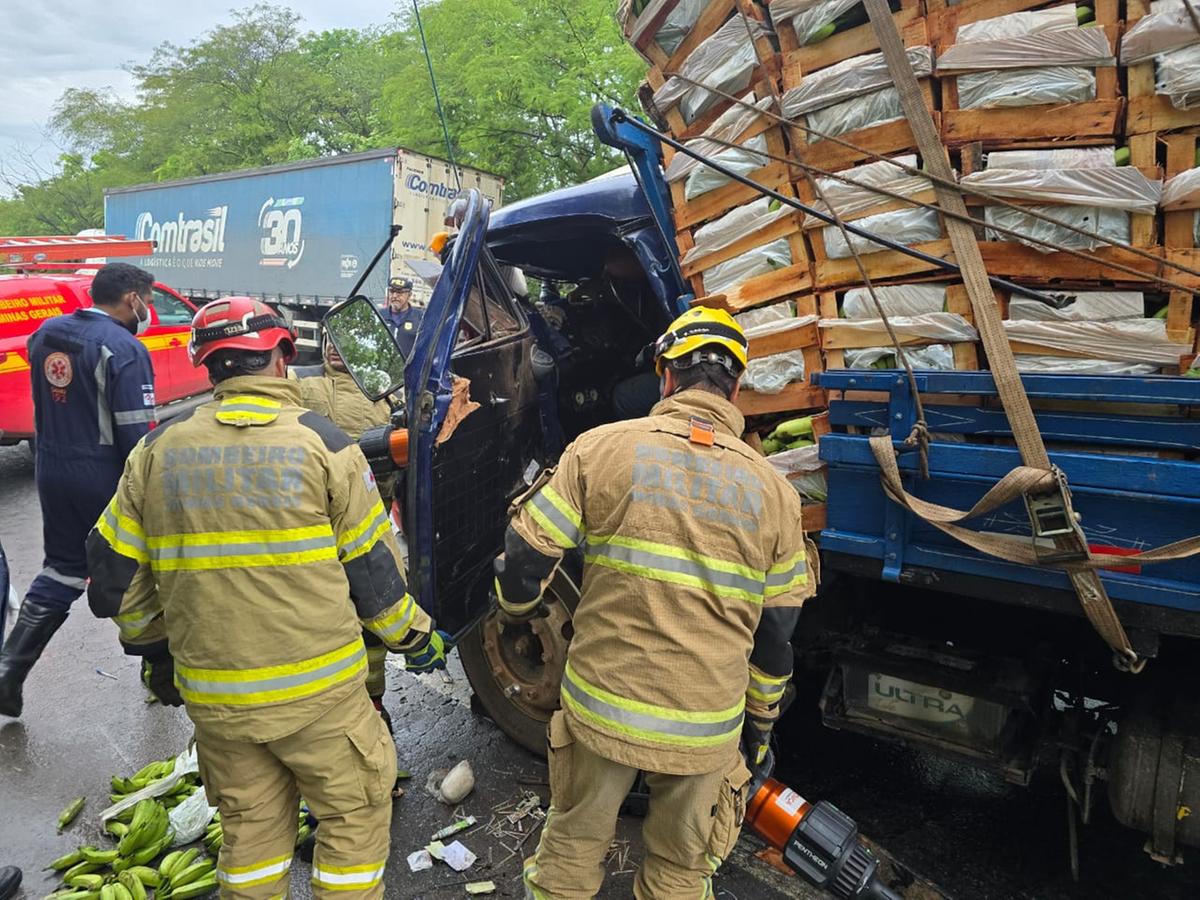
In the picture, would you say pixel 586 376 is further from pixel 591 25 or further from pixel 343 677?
pixel 591 25

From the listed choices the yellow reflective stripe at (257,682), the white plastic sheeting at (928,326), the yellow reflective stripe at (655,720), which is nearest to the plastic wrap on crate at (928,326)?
the white plastic sheeting at (928,326)

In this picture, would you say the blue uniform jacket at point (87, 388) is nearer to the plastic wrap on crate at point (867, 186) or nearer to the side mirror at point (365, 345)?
the side mirror at point (365, 345)

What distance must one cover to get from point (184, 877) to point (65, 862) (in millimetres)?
484

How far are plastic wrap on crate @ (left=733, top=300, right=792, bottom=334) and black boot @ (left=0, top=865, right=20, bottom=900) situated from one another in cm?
302

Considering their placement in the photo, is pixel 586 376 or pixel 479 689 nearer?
pixel 479 689

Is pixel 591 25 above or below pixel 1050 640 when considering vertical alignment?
above

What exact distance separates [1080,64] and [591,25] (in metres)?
10.9

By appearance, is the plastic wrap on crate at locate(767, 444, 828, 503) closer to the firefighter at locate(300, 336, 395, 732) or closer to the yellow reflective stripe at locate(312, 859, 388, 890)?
the yellow reflective stripe at locate(312, 859, 388, 890)

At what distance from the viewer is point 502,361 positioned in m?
3.23

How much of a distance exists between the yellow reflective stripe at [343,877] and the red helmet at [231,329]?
143 cm

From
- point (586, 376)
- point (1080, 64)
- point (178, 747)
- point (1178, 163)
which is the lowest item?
point (178, 747)

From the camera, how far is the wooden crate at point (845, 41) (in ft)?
6.50

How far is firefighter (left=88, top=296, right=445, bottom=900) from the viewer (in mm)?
1907

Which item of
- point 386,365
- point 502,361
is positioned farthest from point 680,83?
point 386,365
